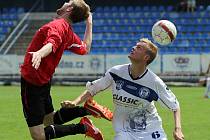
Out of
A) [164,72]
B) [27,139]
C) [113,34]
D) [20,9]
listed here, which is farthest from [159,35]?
[20,9]

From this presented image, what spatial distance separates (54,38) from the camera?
6.66 m

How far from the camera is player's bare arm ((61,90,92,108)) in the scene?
6.77m

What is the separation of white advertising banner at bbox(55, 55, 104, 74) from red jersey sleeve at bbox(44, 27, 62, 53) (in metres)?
20.9

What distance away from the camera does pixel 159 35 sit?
7.70 m

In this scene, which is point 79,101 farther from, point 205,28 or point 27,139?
point 205,28

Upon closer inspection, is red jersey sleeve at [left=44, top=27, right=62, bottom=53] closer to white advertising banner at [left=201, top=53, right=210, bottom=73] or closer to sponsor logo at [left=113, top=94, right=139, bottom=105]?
sponsor logo at [left=113, top=94, right=139, bottom=105]

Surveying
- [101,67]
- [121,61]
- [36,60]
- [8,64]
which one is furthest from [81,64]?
[36,60]

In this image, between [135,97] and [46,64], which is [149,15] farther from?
[135,97]

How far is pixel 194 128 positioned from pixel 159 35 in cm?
367

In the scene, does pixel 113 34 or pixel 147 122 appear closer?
pixel 147 122

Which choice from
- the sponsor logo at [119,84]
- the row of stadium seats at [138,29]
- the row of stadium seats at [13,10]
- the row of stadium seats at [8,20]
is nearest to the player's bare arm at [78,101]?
the sponsor logo at [119,84]

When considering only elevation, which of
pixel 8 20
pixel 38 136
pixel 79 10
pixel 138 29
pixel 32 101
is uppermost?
pixel 79 10

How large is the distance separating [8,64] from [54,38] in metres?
22.1

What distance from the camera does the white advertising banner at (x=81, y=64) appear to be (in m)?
27.7
